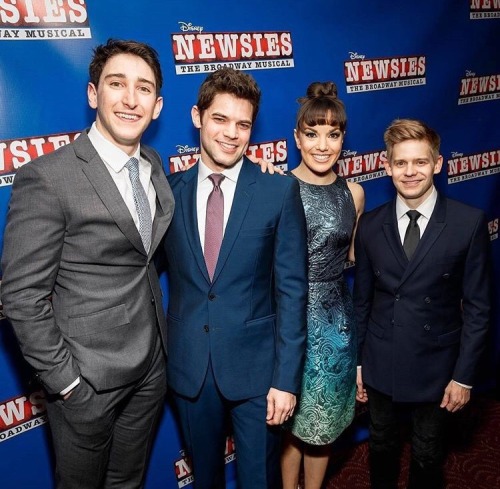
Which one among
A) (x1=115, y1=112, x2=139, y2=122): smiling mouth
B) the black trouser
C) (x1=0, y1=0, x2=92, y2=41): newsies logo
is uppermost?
(x1=0, y1=0, x2=92, y2=41): newsies logo

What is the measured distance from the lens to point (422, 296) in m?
2.06

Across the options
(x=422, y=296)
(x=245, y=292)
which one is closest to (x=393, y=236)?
(x=422, y=296)

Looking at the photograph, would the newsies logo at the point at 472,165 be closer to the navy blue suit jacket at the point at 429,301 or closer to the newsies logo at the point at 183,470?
the navy blue suit jacket at the point at 429,301

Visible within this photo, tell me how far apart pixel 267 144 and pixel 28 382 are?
1.49m

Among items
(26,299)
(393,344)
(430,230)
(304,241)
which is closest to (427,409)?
(393,344)

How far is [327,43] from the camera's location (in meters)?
2.66

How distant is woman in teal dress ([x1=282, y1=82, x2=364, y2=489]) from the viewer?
210 centimetres

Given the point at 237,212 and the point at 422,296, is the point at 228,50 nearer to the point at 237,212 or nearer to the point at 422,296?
the point at 237,212

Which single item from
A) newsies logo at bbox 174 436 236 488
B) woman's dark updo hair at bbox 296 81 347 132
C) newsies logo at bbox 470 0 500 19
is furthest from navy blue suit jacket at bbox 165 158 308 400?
newsies logo at bbox 470 0 500 19

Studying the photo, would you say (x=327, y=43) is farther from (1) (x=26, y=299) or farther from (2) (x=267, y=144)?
(1) (x=26, y=299)

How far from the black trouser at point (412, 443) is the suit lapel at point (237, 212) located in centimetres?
96

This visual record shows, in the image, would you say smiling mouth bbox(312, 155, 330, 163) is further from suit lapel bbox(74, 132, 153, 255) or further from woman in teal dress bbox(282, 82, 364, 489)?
suit lapel bbox(74, 132, 153, 255)

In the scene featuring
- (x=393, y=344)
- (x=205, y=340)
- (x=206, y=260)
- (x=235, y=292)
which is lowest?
(x=393, y=344)

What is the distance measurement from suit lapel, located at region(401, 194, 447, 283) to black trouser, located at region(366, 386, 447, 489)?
1.87ft
